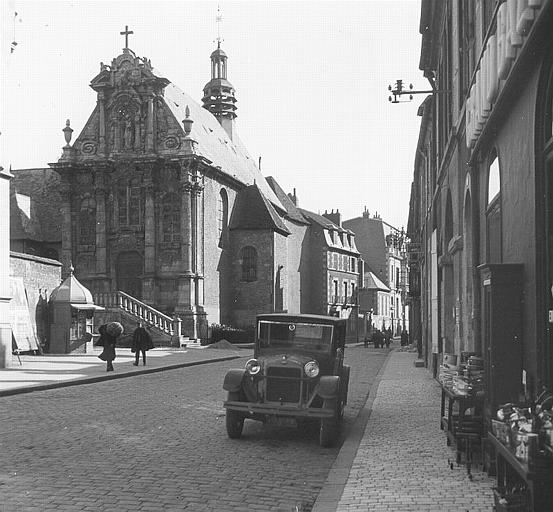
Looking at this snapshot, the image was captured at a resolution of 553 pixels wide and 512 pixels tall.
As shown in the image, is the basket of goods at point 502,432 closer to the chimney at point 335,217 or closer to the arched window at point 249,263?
the arched window at point 249,263

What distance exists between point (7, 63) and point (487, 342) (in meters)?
19.9

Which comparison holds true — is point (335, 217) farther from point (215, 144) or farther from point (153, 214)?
point (153, 214)

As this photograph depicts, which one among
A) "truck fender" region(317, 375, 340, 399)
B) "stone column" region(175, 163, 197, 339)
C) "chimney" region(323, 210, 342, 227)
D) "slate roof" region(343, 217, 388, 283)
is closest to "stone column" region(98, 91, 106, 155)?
"stone column" region(175, 163, 197, 339)

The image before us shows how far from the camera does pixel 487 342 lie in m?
8.04

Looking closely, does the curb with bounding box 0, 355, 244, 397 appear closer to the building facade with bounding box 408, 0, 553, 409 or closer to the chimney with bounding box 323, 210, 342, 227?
the building facade with bounding box 408, 0, 553, 409

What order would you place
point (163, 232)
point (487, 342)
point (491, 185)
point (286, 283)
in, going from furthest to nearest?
point (286, 283)
point (163, 232)
point (491, 185)
point (487, 342)

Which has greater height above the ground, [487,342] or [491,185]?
[491,185]

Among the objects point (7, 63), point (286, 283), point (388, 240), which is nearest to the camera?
point (7, 63)

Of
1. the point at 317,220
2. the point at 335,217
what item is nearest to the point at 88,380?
the point at 317,220

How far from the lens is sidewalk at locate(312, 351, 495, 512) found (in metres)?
6.67

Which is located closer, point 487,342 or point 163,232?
point 487,342

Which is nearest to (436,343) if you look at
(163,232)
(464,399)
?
(464,399)

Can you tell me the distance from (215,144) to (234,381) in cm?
4483

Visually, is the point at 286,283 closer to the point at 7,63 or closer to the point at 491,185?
the point at 7,63
